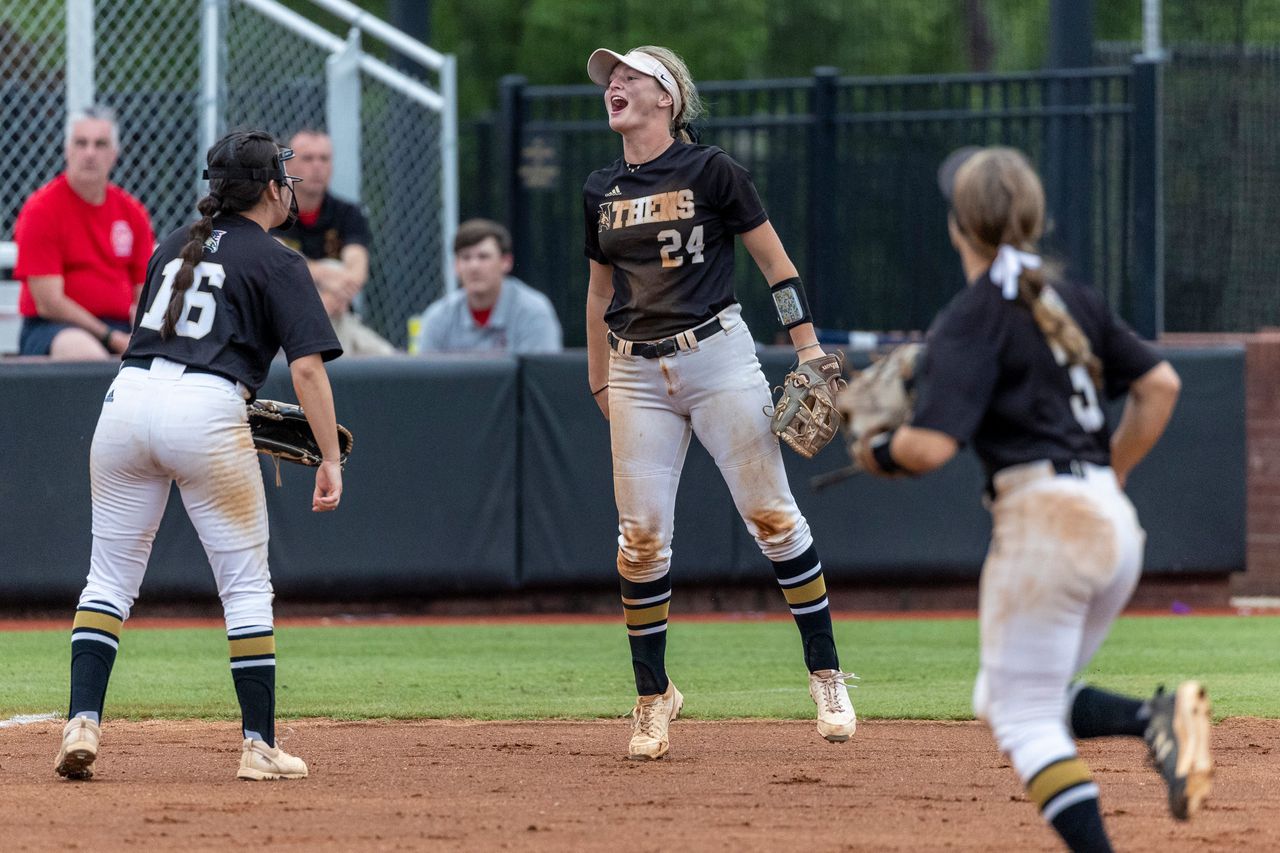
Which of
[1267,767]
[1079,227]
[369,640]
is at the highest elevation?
[1079,227]

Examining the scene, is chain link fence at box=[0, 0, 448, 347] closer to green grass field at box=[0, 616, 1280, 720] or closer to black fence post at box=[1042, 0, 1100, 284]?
green grass field at box=[0, 616, 1280, 720]

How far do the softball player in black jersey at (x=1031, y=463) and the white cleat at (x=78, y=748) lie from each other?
2.75 meters

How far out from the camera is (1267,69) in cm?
1257

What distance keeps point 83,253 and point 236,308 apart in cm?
508

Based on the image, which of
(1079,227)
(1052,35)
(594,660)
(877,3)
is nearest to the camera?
(594,660)

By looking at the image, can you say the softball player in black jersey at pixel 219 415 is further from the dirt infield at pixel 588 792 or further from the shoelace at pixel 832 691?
the shoelace at pixel 832 691

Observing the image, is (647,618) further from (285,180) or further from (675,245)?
(285,180)

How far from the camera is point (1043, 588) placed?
4035 millimetres

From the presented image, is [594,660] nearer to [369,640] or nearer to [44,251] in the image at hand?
[369,640]

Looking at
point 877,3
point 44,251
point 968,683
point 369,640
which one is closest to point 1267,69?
point 968,683

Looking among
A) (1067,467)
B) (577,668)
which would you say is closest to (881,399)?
(1067,467)

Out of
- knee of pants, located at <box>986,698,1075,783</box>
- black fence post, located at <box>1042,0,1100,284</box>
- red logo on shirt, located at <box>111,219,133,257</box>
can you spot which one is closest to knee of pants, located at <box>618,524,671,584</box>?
knee of pants, located at <box>986,698,1075,783</box>

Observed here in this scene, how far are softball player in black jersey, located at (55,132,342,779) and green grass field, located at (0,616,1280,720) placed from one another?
1.62 meters

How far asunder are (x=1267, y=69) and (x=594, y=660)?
677 cm
